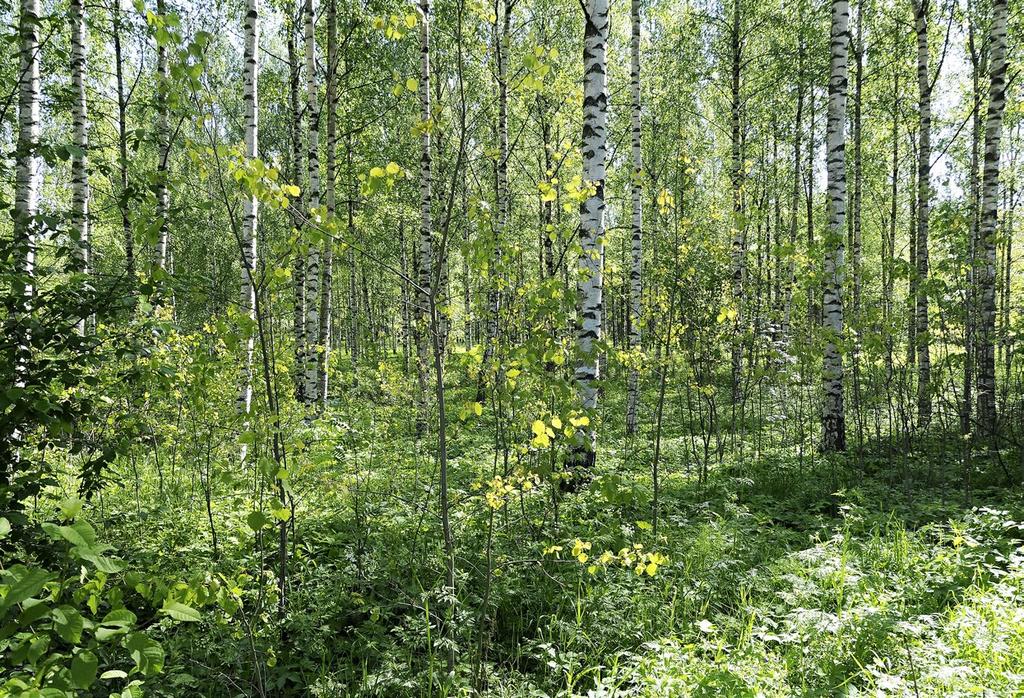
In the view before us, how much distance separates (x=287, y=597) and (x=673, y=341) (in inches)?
241

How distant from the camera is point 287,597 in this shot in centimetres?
396

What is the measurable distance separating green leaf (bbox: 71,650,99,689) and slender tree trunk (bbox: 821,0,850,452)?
8.61 m

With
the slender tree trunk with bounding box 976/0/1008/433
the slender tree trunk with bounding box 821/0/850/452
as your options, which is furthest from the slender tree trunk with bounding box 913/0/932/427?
the slender tree trunk with bounding box 821/0/850/452

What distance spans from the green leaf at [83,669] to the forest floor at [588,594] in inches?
32.7

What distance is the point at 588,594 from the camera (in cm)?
402

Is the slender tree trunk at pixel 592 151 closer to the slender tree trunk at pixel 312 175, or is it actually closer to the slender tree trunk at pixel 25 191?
the slender tree trunk at pixel 25 191

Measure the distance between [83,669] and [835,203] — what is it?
30.5 feet

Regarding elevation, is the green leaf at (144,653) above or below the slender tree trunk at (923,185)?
below

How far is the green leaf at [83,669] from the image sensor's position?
4.38 ft

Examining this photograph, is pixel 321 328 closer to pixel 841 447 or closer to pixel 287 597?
pixel 287 597

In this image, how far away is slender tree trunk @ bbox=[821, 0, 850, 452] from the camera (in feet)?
26.5

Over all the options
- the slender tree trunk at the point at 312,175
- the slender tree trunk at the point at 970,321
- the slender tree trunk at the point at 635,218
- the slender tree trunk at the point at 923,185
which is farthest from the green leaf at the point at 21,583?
the slender tree trunk at the point at 923,185

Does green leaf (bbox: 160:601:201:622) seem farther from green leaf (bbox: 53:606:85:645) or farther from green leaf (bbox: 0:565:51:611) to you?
green leaf (bbox: 0:565:51:611)

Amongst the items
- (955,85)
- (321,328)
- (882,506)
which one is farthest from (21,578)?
(955,85)
